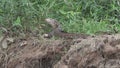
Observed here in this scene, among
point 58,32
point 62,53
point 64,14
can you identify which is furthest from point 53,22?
point 62,53

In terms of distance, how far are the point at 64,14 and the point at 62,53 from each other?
0.83 meters

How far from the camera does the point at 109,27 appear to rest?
3600 mm

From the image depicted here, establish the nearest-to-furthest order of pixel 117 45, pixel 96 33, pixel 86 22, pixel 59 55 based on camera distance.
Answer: pixel 117 45, pixel 59 55, pixel 96 33, pixel 86 22

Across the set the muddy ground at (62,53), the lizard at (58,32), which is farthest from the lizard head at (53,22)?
the muddy ground at (62,53)

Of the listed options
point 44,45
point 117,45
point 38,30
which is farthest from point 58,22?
point 117,45

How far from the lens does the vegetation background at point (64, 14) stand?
349cm

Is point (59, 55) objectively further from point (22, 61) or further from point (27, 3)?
point (27, 3)

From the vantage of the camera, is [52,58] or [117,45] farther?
[52,58]

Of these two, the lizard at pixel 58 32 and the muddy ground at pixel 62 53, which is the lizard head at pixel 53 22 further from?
the muddy ground at pixel 62 53

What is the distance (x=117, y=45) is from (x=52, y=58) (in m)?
0.61

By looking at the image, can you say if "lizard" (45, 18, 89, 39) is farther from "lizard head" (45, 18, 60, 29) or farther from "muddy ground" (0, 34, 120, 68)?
"muddy ground" (0, 34, 120, 68)

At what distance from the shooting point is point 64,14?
12.2 feet

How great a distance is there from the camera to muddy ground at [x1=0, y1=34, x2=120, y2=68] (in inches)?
108

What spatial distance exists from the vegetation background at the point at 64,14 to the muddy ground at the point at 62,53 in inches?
11.6
